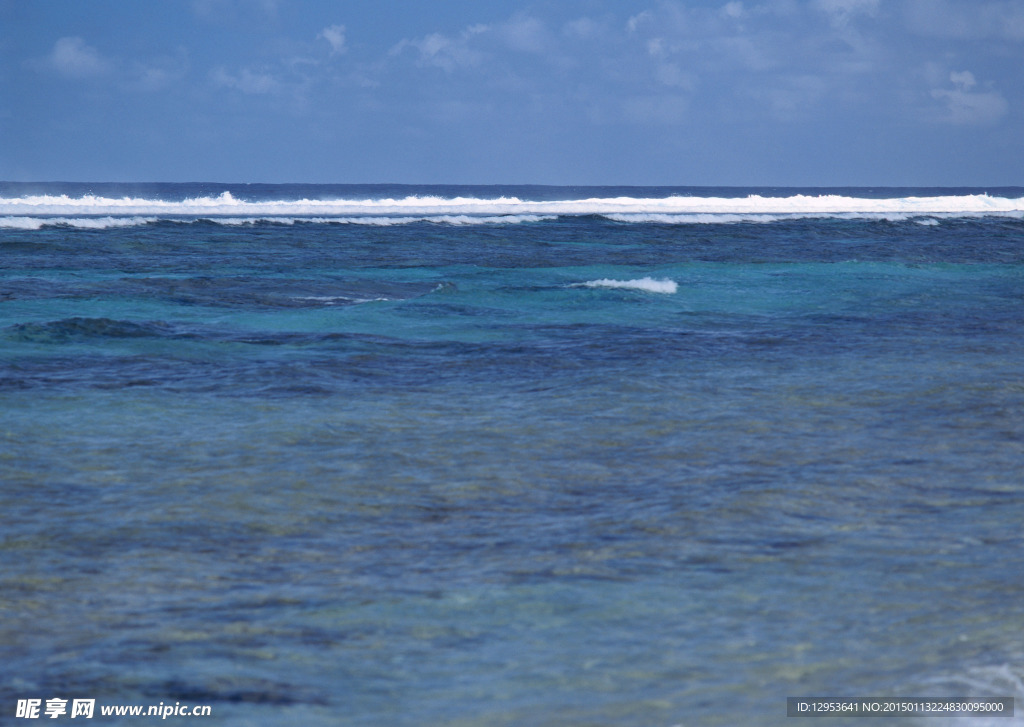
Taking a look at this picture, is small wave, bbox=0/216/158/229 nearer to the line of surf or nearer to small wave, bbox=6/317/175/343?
the line of surf

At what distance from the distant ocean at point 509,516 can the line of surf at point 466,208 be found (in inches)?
1414

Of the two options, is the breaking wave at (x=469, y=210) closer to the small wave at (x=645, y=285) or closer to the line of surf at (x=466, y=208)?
the line of surf at (x=466, y=208)

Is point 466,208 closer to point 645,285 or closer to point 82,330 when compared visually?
point 645,285

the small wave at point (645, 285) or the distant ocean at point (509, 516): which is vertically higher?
the small wave at point (645, 285)

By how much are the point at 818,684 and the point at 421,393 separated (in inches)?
218

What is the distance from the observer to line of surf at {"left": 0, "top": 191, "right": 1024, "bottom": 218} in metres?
46.9

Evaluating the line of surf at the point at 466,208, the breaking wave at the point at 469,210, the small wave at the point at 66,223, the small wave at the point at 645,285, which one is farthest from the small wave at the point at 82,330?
the line of surf at the point at 466,208

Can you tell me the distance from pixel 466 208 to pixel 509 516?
50.4 metres

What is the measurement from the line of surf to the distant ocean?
35914 mm

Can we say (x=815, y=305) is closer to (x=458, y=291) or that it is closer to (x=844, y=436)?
(x=458, y=291)

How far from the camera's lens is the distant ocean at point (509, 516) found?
11.2 feet

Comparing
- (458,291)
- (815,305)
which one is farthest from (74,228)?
(815,305)

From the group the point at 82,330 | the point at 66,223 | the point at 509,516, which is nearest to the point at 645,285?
the point at 82,330

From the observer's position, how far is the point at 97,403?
26.4 feet
